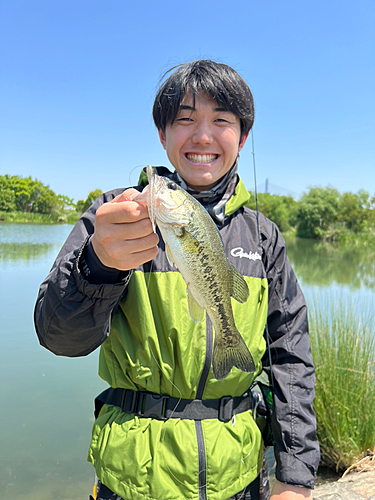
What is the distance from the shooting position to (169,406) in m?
1.91

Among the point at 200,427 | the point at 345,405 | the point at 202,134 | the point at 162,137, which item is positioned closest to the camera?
the point at 200,427

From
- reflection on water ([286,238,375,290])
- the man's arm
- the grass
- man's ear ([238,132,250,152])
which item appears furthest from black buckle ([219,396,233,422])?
reflection on water ([286,238,375,290])

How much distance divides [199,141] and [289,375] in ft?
4.96

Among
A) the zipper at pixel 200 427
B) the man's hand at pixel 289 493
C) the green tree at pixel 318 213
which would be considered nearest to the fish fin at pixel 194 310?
the zipper at pixel 200 427

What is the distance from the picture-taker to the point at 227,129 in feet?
7.21

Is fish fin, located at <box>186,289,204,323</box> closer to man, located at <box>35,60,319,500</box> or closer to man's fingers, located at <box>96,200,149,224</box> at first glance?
man, located at <box>35,60,319,500</box>

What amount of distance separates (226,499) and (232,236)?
1.45 meters

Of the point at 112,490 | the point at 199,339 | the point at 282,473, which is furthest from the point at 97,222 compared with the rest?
the point at 282,473

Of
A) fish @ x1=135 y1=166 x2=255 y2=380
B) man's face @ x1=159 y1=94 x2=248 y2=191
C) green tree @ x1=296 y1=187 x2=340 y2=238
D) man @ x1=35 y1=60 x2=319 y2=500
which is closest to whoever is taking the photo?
fish @ x1=135 y1=166 x2=255 y2=380

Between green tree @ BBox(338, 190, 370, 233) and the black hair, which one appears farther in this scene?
green tree @ BBox(338, 190, 370, 233)

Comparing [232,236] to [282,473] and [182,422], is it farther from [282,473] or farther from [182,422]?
[282,473]

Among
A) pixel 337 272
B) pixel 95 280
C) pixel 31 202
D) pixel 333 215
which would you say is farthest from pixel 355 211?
pixel 95 280

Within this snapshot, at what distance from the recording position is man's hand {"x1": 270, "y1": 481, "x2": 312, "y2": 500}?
77.7 inches

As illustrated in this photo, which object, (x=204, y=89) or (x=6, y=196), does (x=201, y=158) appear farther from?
(x=6, y=196)
